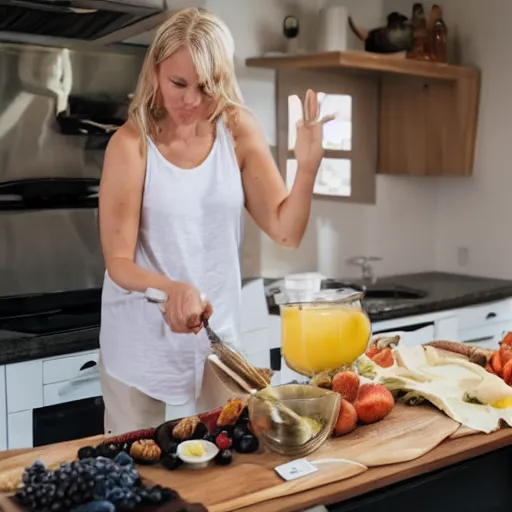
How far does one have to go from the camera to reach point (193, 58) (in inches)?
66.4

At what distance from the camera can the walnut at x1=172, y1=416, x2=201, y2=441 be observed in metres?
1.39

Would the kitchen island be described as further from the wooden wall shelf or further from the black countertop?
the wooden wall shelf

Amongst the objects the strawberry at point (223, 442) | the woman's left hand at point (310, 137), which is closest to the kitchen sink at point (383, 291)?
the woman's left hand at point (310, 137)

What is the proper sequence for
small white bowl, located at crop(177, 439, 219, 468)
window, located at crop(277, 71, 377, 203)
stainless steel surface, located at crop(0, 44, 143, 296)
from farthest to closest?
window, located at crop(277, 71, 377, 203) < stainless steel surface, located at crop(0, 44, 143, 296) < small white bowl, located at crop(177, 439, 219, 468)

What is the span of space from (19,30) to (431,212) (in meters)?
2.22

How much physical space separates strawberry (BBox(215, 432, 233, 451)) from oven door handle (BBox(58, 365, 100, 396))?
1.21 m

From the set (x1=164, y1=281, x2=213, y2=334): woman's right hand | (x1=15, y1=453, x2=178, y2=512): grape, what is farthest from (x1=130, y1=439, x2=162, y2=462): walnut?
(x1=164, y1=281, x2=213, y2=334): woman's right hand

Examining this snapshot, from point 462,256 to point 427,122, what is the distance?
27.1 inches

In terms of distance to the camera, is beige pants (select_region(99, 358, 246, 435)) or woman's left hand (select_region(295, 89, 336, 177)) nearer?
woman's left hand (select_region(295, 89, 336, 177))

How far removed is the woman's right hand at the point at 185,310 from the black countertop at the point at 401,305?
102 centimetres


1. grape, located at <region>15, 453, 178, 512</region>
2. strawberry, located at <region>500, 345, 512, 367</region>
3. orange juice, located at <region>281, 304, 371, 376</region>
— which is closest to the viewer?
grape, located at <region>15, 453, 178, 512</region>

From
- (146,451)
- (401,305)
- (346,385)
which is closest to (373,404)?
(346,385)

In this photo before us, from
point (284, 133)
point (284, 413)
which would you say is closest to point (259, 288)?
point (284, 133)

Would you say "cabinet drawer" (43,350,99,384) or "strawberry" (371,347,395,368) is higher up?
"strawberry" (371,347,395,368)
